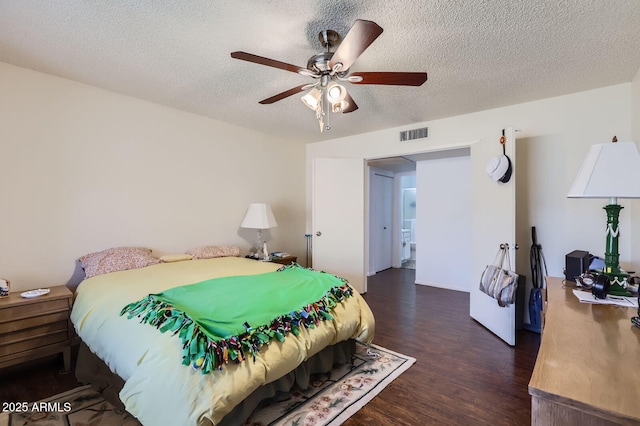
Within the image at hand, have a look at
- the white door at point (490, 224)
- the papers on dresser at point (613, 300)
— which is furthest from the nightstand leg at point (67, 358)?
the white door at point (490, 224)

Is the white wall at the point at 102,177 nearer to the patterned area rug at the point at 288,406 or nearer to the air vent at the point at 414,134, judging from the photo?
the patterned area rug at the point at 288,406

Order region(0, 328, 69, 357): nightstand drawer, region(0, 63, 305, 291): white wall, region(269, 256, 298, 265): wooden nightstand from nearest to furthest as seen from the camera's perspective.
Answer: region(0, 328, 69, 357): nightstand drawer
region(0, 63, 305, 291): white wall
region(269, 256, 298, 265): wooden nightstand

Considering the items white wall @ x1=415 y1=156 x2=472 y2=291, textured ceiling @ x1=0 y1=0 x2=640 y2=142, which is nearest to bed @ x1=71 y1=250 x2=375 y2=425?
textured ceiling @ x1=0 y1=0 x2=640 y2=142

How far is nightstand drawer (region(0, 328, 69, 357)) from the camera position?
2.06 m

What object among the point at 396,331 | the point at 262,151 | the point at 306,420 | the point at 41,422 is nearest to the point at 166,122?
the point at 262,151

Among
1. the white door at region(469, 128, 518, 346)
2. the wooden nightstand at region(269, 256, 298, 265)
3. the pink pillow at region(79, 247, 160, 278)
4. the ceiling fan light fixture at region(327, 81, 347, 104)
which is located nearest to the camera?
the ceiling fan light fixture at region(327, 81, 347, 104)

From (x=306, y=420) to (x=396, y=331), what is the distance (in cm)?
156

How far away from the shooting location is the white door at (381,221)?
5711 millimetres

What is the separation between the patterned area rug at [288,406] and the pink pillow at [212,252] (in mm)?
1546

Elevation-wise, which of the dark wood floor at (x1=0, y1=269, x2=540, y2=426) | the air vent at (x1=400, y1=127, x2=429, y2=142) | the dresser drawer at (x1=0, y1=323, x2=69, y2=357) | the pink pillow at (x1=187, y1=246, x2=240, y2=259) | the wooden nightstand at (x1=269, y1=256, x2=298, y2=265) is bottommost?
the dark wood floor at (x1=0, y1=269, x2=540, y2=426)

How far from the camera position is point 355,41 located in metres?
1.49

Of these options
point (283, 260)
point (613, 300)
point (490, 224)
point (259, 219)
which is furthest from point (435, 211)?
point (613, 300)

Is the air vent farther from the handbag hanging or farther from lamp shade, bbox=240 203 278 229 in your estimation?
lamp shade, bbox=240 203 278 229

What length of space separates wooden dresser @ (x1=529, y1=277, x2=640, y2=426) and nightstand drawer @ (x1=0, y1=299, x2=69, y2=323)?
300 cm
